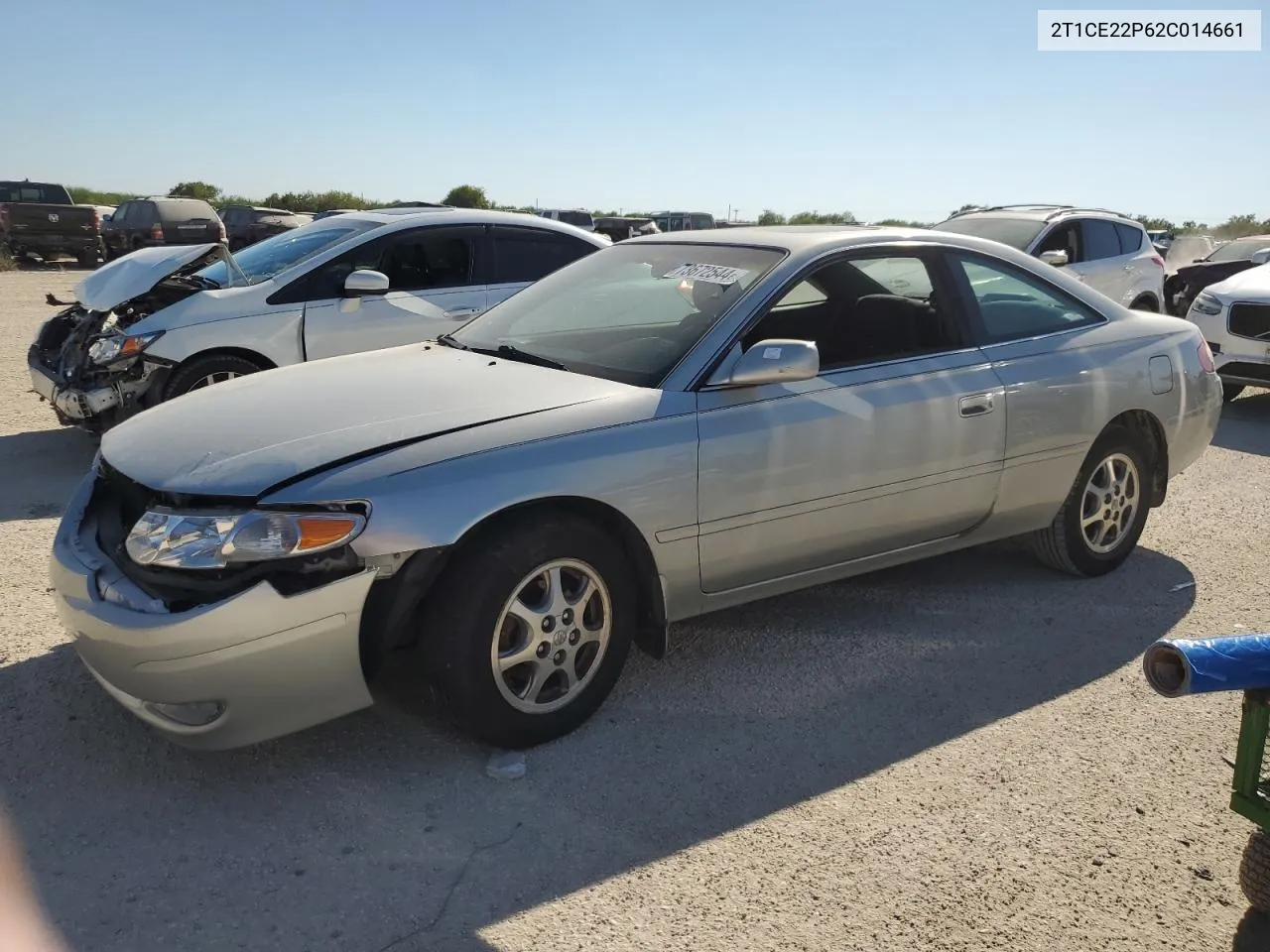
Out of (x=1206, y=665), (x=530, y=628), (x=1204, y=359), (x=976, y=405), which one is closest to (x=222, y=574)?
(x=530, y=628)

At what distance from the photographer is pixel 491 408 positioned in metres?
3.36

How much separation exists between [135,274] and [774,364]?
5023mm

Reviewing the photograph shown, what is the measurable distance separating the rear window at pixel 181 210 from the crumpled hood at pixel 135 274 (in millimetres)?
18414

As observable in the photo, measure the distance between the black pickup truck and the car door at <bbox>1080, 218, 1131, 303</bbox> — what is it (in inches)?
849

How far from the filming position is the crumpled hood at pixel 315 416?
3.06 m

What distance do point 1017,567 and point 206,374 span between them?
4740 mm

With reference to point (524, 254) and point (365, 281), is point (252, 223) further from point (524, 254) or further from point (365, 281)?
point (365, 281)

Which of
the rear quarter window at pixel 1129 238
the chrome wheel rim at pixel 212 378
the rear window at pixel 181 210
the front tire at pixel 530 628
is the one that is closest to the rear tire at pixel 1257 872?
the front tire at pixel 530 628

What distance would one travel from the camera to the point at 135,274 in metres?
6.81

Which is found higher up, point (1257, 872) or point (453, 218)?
point (453, 218)

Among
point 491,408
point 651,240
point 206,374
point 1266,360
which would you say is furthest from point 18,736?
point 1266,360

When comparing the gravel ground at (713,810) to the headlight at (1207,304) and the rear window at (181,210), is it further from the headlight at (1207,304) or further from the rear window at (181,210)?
the rear window at (181,210)

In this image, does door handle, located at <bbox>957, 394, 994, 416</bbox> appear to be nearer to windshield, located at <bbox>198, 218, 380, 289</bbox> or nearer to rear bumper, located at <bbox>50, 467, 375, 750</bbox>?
rear bumper, located at <bbox>50, 467, 375, 750</bbox>

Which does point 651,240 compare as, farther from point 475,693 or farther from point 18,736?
point 18,736
